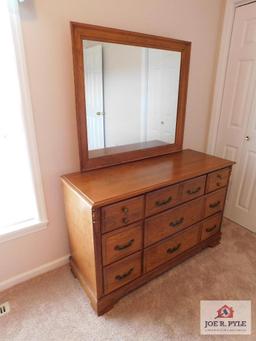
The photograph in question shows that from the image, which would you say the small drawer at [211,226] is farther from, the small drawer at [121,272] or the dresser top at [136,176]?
the small drawer at [121,272]

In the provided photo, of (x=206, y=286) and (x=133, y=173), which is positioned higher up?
(x=133, y=173)

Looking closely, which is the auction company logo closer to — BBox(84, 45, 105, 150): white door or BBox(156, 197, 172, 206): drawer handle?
BBox(156, 197, 172, 206): drawer handle

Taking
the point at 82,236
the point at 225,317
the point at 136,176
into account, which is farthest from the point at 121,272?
the point at 225,317

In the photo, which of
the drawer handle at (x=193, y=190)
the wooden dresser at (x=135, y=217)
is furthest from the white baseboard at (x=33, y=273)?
the drawer handle at (x=193, y=190)

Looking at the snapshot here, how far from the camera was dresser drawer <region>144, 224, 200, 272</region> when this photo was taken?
5.21 feet

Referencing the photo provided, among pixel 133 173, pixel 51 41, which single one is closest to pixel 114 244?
pixel 133 173

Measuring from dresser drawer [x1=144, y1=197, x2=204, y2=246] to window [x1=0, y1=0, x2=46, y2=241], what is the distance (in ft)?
2.69

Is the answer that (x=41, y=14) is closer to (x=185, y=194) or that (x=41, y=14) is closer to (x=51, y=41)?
(x=51, y=41)

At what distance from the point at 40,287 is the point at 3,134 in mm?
1176

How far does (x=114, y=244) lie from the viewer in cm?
135

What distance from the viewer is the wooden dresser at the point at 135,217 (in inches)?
50.8

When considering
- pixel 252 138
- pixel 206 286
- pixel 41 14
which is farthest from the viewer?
pixel 252 138

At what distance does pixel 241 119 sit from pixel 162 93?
0.92 m

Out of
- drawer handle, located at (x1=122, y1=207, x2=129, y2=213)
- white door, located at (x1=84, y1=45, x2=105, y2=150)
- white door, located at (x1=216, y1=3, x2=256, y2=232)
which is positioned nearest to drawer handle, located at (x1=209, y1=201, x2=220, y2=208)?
white door, located at (x1=216, y1=3, x2=256, y2=232)
